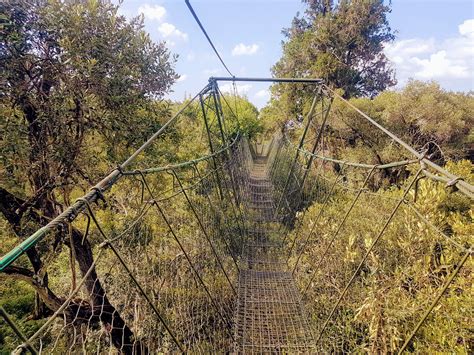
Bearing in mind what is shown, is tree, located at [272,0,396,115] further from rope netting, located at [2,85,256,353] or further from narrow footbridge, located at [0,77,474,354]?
rope netting, located at [2,85,256,353]

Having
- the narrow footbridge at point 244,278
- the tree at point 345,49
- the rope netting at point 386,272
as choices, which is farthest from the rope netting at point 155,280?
the tree at point 345,49

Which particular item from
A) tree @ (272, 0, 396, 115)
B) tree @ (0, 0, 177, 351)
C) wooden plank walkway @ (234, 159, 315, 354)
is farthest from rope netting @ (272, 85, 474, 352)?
tree @ (272, 0, 396, 115)

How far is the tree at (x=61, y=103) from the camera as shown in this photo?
79.7 inches

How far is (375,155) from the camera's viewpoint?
6434 mm

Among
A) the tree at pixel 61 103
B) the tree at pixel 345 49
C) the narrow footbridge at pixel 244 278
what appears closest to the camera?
the narrow footbridge at pixel 244 278

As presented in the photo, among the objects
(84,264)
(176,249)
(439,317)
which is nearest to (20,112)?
(84,264)

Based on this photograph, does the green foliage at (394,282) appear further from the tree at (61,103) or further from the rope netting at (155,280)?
the tree at (61,103)

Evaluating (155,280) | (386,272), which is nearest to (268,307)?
(155,280)

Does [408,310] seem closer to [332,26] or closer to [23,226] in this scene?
[23,226]

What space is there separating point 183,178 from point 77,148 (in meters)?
1.71

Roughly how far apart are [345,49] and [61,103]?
9807 mm

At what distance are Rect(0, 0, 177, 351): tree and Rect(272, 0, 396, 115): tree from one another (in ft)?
27.8

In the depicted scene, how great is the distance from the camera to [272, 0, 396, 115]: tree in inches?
378

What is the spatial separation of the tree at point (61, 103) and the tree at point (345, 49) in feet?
27.8
